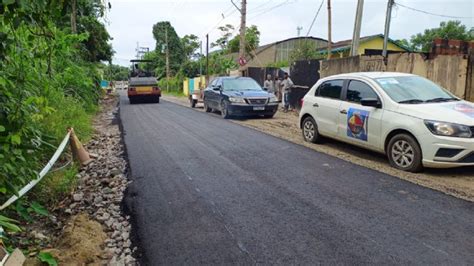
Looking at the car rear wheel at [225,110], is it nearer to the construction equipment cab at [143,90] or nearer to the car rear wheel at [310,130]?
the car rear wheel at [310,130]

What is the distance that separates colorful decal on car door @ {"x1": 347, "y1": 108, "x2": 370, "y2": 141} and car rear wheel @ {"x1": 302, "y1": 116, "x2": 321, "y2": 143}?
1.24m

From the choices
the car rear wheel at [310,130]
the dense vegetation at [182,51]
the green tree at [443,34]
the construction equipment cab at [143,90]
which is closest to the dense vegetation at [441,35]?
the green tree at [443,34]

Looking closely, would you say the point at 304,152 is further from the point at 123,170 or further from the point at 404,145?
the point at 123,170

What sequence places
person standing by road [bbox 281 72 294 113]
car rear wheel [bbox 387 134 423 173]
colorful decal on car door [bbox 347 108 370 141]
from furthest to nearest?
person standing by road [bbox 281 72 294 113], colorful decal on car door [bbox 347 108 370 141], car rear wheel [bbox 387 134 423 173]

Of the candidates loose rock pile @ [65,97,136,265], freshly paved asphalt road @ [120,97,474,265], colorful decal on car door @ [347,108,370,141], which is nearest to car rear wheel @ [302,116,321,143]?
colorful decal on car door @ [347,108,370,141]

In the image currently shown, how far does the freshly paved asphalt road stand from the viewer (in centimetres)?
356

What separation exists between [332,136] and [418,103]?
2.05 m

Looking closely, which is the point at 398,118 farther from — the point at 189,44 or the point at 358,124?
the point at 189,44

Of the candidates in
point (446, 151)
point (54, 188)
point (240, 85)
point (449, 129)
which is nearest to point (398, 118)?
point (449, 129)

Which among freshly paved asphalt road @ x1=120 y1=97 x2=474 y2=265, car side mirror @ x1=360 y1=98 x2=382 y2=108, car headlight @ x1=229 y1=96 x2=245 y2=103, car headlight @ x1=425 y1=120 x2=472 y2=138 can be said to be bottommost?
freshly paved asphalt road @ x1=120 y1=97 x2=474 y2=265

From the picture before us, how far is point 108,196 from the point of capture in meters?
5.43

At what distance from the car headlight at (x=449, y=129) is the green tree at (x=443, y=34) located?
38081 millimetres

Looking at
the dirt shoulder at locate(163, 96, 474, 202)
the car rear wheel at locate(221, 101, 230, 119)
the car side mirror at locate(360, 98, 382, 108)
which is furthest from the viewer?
the car rear wheel at locate(221, 101, 230, 119)

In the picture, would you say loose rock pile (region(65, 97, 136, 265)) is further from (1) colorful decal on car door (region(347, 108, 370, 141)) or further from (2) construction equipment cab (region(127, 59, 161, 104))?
(2) construction equipment cab (region(127, 59, 161, 104))
